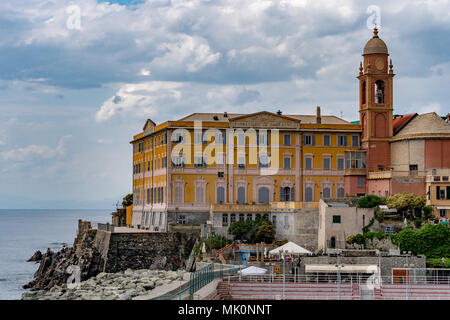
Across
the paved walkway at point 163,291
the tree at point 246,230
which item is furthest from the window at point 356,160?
the paved walkway at point 163,291

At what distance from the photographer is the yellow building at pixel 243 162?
82.8m

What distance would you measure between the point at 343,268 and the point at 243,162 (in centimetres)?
2516

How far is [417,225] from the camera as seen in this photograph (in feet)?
231

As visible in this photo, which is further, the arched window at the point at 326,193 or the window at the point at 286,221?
the arched window at the point at 326,193

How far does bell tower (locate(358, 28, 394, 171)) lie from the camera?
272 feet

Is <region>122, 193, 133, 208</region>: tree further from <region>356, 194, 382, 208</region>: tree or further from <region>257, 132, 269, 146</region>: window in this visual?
<region>356, 194, 382, 208</region>: tree

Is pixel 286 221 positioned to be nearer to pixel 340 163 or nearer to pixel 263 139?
pixel 263 139

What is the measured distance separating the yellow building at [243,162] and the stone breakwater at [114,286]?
937cm

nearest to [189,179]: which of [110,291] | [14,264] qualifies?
[110,291]

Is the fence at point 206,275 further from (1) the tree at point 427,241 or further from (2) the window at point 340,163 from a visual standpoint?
(2) the window at point 340,163

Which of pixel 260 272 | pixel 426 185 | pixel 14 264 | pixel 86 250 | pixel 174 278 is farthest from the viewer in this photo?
pixel 14 264

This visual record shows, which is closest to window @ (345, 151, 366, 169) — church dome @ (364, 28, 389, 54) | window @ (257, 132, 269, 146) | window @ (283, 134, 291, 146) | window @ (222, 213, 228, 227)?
window @ (283, 134, 291, 146)
